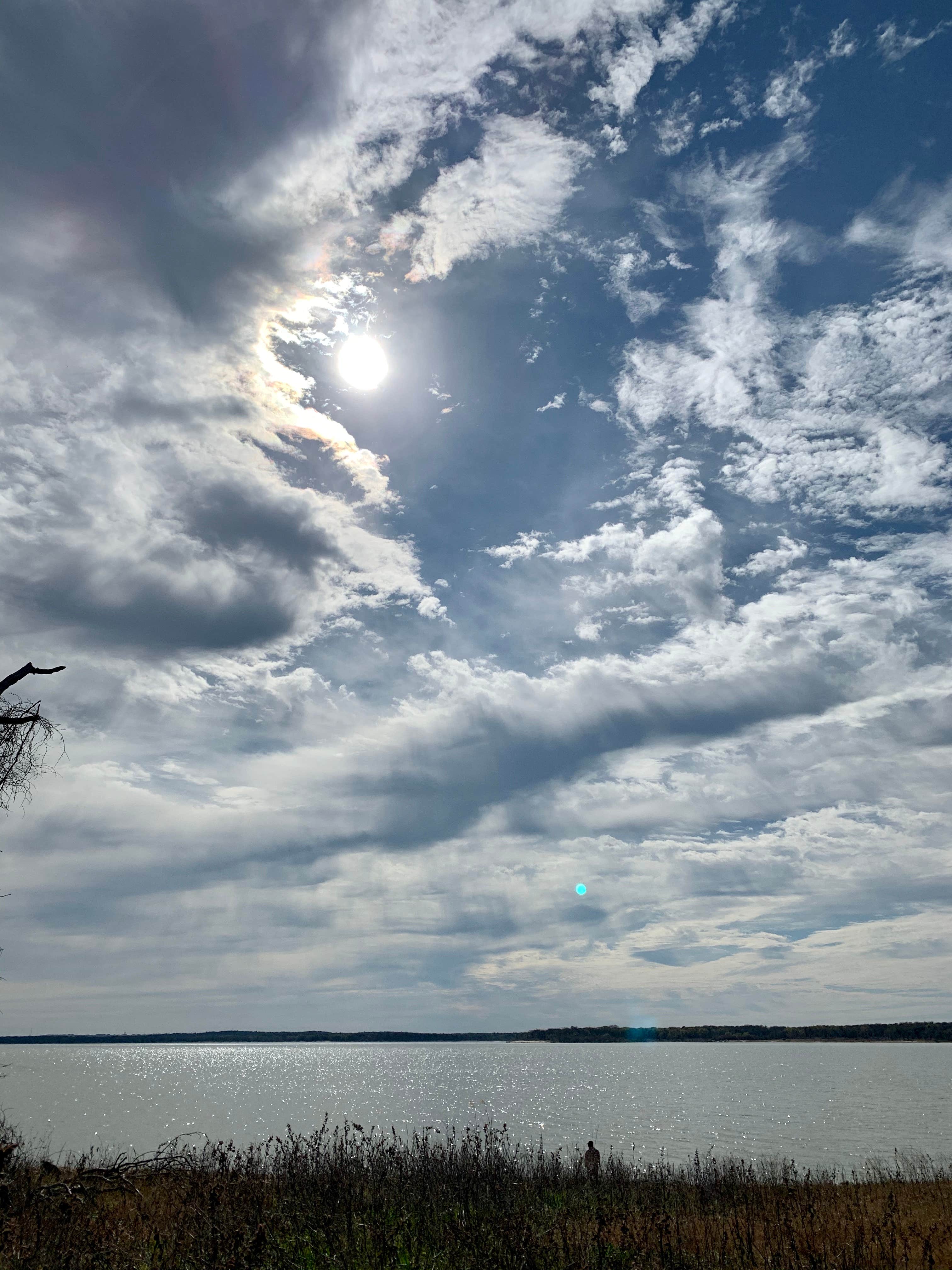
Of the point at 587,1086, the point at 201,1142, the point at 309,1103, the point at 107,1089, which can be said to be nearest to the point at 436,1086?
the point at 587,1086

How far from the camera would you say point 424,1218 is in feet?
47.6

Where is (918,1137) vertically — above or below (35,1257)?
below

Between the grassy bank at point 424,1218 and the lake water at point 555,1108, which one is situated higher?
the grassy bank at point 424,1218

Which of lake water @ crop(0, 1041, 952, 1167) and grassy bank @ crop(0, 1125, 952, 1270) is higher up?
grassy bank @ crop(0, 1125, 952, 1270)

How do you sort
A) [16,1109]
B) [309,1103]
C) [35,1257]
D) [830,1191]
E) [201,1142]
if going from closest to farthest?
[35,1257], [830,1191], [201,1142], [16,1109], [309,1103]

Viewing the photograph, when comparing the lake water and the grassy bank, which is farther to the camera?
the lake water

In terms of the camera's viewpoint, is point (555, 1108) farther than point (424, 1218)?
Yes

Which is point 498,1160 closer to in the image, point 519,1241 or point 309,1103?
point 519,1241

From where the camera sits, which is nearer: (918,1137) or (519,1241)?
(519,1241)

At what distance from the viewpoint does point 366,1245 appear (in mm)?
10859

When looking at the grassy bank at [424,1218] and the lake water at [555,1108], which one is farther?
the lake water at [555,1108]

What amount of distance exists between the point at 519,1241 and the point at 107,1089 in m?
124

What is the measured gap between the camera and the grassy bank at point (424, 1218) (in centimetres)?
979

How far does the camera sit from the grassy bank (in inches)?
385
